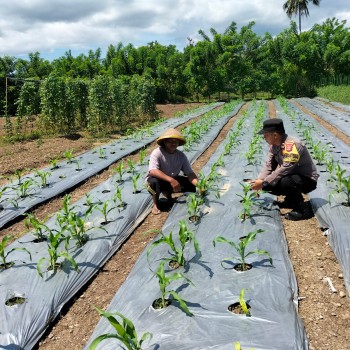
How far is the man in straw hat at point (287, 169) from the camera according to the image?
390 centimetres

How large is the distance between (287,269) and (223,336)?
1054mm

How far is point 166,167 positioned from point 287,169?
60.9 inches

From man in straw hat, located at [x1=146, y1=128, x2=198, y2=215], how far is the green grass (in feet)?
59.8

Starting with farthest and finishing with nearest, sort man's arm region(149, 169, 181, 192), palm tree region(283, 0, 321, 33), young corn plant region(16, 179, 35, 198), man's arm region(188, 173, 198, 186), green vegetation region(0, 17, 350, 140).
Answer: palm tree region(283, 0, 321, 33) → green vegetation region(0, 17, 350, 140) → young corn plant region(16, 179, 35, 198) → man's arm region(188, 173, 198, 186) → man's arm region(149, 169, 181, 192)

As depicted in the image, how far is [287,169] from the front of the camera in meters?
4.01

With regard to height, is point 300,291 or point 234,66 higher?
point 234,66

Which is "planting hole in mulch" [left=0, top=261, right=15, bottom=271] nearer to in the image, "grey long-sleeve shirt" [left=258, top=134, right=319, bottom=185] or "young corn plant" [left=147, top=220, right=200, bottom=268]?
"young corn plant" [left=147, top=220, right=200, bottom=268]

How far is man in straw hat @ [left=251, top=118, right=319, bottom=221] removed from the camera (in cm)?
390

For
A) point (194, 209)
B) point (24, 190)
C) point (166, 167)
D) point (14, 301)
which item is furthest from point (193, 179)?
point (24, 190)

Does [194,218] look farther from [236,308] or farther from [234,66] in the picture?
[234,66]

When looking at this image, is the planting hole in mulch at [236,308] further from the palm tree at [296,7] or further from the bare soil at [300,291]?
the palm tree at [296,7]

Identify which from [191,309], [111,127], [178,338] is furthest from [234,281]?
[111,127]

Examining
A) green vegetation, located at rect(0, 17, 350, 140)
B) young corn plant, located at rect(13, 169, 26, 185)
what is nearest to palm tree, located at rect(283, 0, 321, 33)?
green vegetation, located at rect(0, 17, 350, 140)

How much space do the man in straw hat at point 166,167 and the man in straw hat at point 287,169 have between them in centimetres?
97
